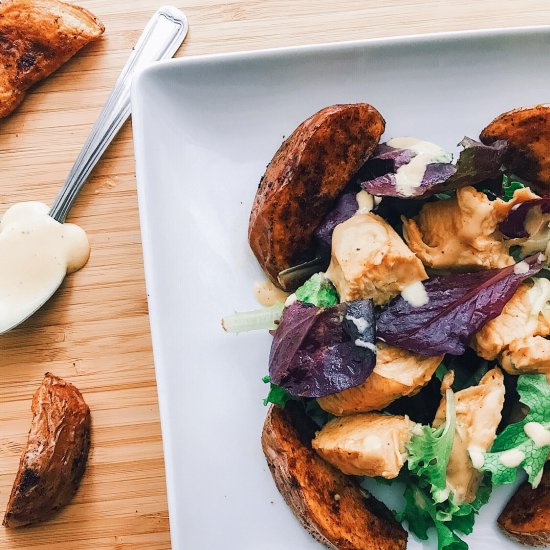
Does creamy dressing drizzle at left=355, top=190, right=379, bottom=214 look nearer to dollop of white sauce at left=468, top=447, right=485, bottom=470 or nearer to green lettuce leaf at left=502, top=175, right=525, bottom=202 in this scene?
green lettuce leaf at left=502, top=175, right=525, bottom=202

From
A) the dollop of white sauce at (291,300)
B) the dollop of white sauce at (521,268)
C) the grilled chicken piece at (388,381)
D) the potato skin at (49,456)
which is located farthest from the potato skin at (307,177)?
the potato skin at (49,456)

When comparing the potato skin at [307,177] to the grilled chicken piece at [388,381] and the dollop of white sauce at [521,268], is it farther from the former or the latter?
the dollop of white sauce at [521,268]

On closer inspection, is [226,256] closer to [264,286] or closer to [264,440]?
[264,286]

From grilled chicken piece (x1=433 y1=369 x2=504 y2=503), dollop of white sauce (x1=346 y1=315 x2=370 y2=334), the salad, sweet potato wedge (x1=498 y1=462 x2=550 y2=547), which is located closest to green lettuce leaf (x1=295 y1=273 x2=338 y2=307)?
the salad

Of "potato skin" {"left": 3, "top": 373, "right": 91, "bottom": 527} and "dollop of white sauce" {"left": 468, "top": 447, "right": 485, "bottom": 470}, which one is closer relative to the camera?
"dollop of white sauce" {"left": 468, "top": 447, "right": 485, "bottom": 470}

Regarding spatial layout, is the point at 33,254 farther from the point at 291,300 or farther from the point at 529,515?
the point at 529,515

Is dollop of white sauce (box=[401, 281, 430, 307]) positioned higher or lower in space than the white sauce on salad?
higher

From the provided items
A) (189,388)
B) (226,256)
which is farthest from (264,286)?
(189,388)
